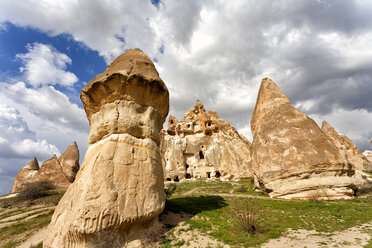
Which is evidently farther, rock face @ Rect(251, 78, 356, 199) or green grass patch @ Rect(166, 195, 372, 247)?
rock face @ Rect(251, 78, 356, 199)

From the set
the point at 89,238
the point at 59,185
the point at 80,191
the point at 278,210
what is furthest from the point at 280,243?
the point at 59,185

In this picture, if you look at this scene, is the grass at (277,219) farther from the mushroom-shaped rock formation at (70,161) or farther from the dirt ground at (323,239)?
the mushroom-shaped rock formation at (70,161)

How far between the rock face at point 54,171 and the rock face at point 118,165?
2412 cm

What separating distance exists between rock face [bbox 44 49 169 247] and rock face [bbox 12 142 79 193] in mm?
24121

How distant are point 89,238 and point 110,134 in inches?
153

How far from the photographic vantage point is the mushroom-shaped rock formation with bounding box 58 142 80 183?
3014 centimetres

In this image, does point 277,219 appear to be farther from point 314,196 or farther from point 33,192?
point 33,192

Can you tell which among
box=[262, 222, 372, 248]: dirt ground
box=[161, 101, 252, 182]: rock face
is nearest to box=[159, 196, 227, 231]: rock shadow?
box=[262, 222, 372, 248]: dirt ground

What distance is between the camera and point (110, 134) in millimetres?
7934

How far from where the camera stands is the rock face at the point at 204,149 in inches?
1400

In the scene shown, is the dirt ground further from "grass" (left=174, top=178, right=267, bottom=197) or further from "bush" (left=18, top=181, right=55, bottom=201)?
"bush" (left=18, top=181, right=55, bottom=201)

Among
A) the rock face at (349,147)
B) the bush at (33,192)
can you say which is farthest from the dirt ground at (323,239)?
the rock face at (349,147)

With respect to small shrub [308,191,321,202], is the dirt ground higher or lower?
lower

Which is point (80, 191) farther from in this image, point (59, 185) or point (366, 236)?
point (59, 185)
